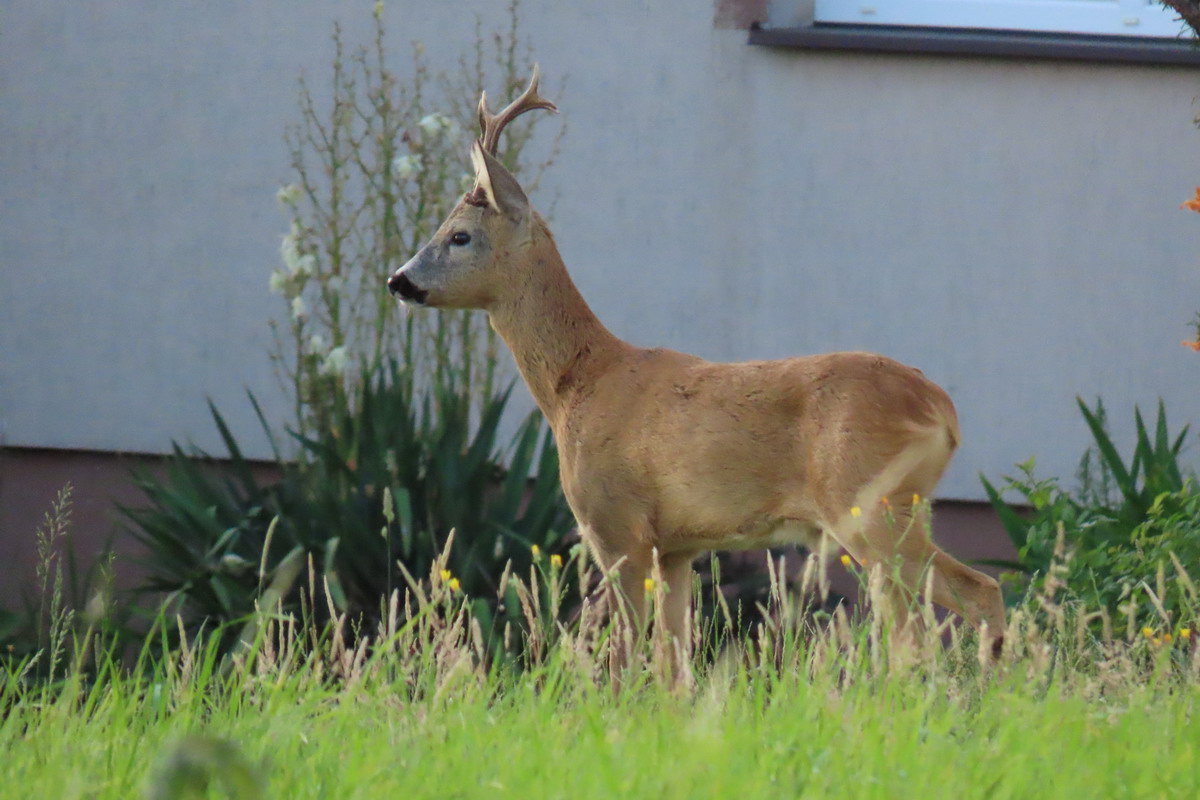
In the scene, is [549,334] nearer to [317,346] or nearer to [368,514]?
[368,514]

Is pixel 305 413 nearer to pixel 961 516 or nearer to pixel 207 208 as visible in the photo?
pixel 207 208

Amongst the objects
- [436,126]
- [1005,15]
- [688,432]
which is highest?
[1005,15]

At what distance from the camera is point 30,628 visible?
607 cm

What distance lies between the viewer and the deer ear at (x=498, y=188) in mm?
4426

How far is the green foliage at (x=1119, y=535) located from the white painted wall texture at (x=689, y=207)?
36.6 inches

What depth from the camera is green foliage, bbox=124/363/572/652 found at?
5.66 m

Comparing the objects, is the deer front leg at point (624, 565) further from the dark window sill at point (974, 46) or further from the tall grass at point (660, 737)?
the dark window sill at point (974, 46)

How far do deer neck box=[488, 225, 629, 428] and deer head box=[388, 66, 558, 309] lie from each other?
56mm

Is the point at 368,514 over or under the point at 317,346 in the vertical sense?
under

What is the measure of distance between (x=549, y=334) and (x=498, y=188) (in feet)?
1.49

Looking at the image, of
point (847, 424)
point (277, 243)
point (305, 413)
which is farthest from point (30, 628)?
point (847, 424)

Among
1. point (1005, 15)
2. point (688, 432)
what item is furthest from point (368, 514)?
point (1005, 15)

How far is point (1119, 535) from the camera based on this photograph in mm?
5723

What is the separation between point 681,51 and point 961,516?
107 inches
